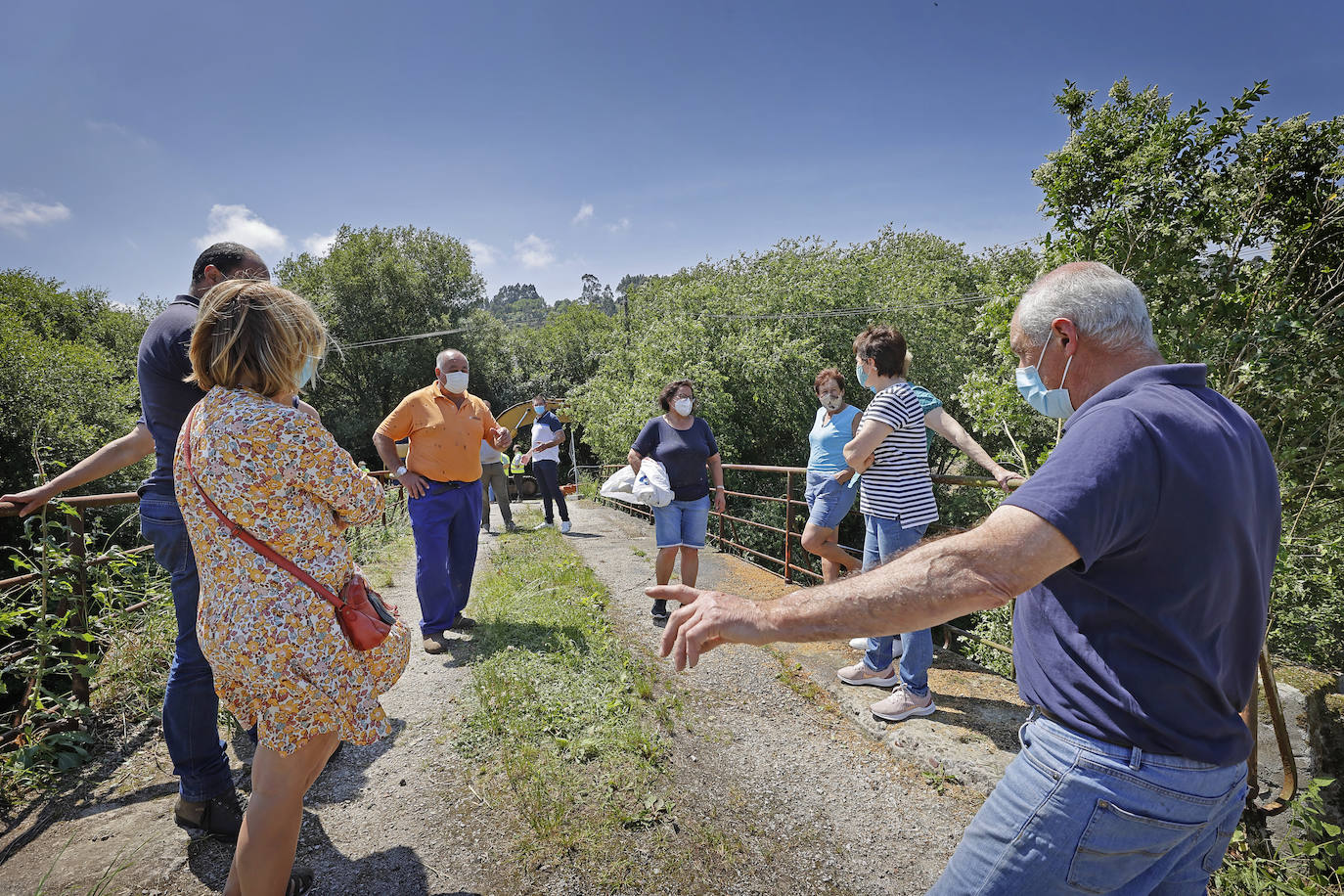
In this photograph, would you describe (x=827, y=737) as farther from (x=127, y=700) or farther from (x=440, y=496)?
(x=127, y=700)

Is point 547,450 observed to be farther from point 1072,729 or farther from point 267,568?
point 1072,729

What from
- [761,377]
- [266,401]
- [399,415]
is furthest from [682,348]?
[266,401]

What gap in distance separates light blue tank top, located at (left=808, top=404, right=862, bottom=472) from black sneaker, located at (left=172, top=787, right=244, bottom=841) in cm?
356

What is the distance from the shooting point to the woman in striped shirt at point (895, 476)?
3098 millimetres

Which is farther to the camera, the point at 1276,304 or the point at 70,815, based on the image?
the point at 1276,304

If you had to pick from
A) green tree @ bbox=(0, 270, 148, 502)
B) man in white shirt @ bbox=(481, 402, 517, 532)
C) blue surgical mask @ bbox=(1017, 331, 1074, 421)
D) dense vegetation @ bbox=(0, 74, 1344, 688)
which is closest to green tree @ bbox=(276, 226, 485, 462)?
dense vegetation @ bbox=(0, 74, 1344, 688)

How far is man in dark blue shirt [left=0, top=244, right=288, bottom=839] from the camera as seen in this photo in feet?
6.98

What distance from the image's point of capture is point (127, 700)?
3.04m

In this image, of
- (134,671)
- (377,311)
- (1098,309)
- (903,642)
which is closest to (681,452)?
(903,642)

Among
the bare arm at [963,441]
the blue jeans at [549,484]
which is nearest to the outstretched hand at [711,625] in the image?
the bare arm at [963,441]

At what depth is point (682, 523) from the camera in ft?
15.3

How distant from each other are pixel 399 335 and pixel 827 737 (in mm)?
31069

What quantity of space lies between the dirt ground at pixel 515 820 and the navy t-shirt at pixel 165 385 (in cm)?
129

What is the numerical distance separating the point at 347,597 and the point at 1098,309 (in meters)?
1.92
